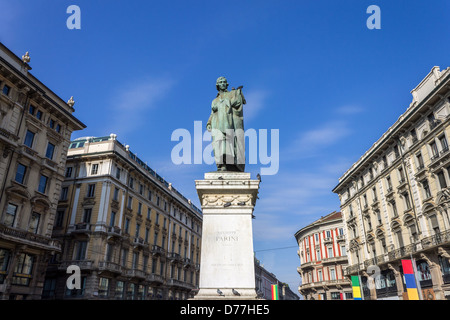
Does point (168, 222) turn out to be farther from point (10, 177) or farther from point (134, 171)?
point (10, 177)

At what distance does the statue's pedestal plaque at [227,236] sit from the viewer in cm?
691

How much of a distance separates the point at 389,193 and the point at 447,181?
369 inches

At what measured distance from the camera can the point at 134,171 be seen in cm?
4441

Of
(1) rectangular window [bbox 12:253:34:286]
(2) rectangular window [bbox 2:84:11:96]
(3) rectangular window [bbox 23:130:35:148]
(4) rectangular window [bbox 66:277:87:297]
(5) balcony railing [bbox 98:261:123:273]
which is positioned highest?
(2) rectangular window [bbox 2:84:11:96]

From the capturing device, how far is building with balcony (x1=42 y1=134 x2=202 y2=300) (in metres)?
35.3

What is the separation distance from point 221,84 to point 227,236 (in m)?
4.64

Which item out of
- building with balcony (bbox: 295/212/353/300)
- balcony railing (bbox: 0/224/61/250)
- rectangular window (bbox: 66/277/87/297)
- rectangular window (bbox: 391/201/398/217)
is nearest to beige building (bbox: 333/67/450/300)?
rectangular window (bbox: 391/201/398/217)

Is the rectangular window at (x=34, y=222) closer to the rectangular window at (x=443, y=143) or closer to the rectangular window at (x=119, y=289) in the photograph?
the rectangular window at (x=119, y=289)

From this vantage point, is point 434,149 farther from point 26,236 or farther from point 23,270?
point 23,270

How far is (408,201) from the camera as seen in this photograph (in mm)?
33375

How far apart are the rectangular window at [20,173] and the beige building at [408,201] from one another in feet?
115

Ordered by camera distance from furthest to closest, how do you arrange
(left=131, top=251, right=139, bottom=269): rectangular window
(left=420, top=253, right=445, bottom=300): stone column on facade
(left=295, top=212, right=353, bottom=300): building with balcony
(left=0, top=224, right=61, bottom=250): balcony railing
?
(left=295, top=212, right=353, bottom=300): building with balcony < (left=131, top=251, right=139, bottom=269): rectangular window < (left=420, top=253, right=445, bottom=300): stone column on facade < (left=0, top=224, right=61, bottom=250): balcony railing

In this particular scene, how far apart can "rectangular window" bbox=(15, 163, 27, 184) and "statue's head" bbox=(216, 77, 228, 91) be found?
2429 cm

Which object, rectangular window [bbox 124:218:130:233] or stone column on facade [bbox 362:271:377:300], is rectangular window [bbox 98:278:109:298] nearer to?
rectangular window [bbox 124:218:130:233]
